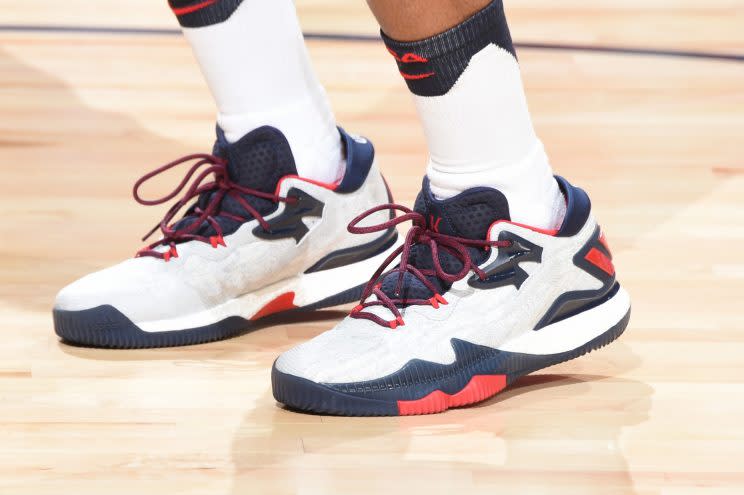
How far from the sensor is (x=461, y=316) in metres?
1.07

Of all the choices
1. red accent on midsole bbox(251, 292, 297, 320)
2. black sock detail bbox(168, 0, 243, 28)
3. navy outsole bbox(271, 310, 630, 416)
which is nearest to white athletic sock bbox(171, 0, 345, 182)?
black sock detail bbox(168, 0, 243, 28)

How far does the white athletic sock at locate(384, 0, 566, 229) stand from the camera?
1.02 m

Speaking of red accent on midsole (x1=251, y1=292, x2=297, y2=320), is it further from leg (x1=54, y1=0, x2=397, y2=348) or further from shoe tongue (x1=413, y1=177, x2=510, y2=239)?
shoe tongue (x1=413, y1=177, x2=510, y2=239)

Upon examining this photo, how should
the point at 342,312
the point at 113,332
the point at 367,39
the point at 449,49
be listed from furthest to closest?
the point at 367,39
the point at 342,312
the point at 113,332
the point at 449,49

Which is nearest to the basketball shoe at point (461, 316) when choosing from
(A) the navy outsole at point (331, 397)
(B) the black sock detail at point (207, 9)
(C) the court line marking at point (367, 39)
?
(A) the navy outsole at point (331, 397)

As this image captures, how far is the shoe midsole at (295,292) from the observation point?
3.94 ft

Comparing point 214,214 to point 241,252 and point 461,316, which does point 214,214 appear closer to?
point 241,252

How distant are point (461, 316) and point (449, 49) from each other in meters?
0.22

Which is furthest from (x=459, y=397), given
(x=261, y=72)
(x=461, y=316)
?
(x=261, y=72)

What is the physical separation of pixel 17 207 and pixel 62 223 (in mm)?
99

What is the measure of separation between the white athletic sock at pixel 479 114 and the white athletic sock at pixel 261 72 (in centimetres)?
18

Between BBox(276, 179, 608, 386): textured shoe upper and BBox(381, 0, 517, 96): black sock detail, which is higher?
BBox(381, 0, 517, 96): black sock detail

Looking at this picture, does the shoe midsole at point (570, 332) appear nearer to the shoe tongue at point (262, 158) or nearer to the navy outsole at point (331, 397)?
the navy outsole at point (331, 397)

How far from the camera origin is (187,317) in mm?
1199
